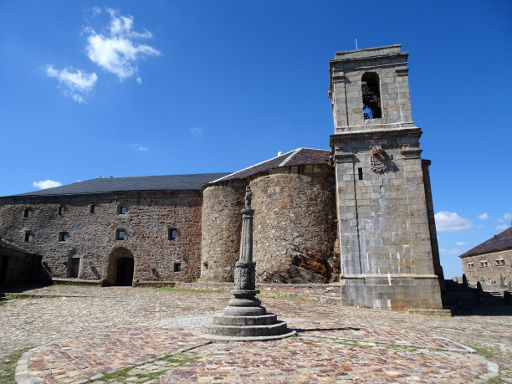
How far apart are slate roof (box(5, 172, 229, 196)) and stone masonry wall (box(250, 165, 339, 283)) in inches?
309

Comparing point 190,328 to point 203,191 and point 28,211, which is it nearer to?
point 203,191

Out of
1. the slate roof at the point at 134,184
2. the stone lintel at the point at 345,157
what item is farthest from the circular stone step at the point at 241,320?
the slate roof at the point at 134,184

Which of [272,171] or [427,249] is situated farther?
[272,171]

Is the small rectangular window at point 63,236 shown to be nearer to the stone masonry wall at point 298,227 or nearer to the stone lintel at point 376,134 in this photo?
the stone masonry wall at point 298,227

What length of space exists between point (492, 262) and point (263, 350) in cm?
3292

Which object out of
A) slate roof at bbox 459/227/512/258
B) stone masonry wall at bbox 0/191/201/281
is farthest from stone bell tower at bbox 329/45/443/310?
slate roof at bbox 459/227/512/258

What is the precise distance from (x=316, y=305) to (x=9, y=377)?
33.4 ft

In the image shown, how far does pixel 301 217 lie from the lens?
57.8 ft

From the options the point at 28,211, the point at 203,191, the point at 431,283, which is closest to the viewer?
the point at 431,283

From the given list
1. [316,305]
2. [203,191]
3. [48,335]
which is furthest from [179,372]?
[203,191]

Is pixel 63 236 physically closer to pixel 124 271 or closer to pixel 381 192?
pixel 124 271

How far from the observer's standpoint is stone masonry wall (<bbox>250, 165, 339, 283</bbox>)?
16.9 m

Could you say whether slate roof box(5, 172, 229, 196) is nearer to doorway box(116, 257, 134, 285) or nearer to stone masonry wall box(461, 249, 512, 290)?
doorway box(116, 257, 134, 285)

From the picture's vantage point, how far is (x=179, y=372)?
477 centimetres
